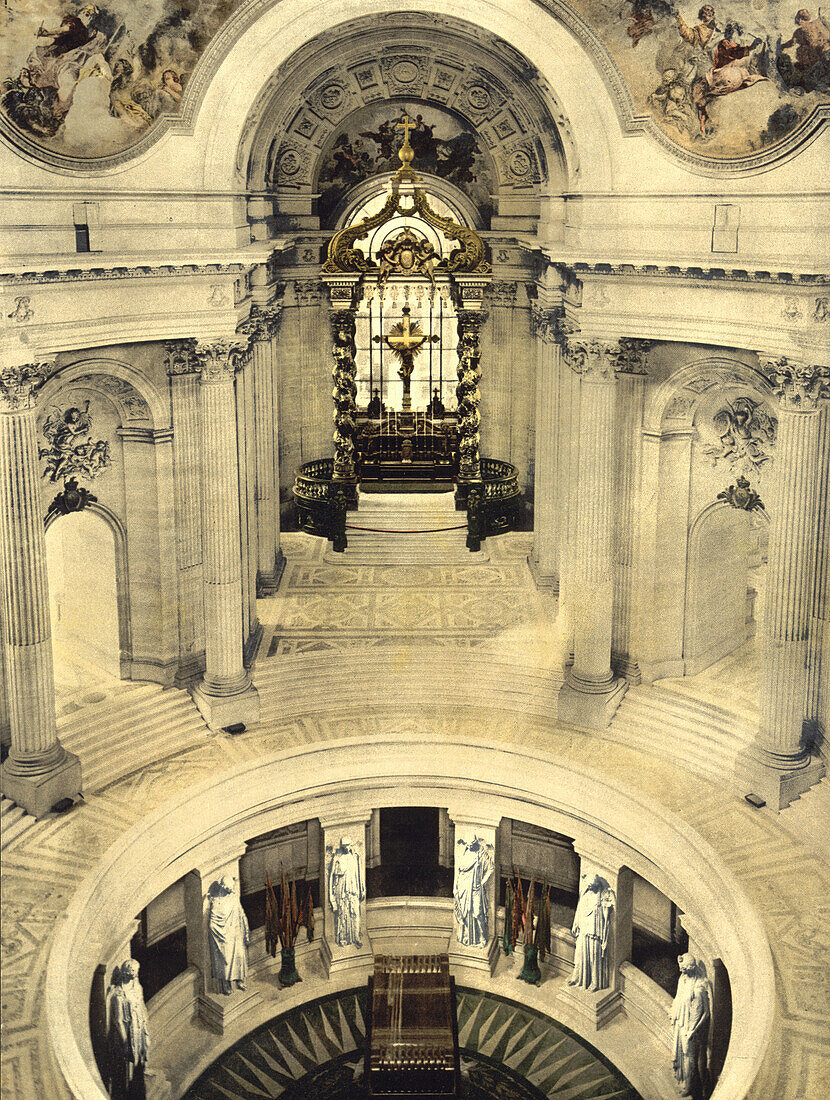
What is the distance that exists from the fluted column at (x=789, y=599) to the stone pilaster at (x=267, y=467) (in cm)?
1268

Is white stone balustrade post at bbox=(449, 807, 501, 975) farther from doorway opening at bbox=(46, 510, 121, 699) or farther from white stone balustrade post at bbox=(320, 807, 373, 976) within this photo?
doorway opening at bbox=(46, 510, 121, 699)

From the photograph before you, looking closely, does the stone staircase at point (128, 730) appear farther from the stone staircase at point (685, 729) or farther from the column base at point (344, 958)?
the stone staircase at point (685, 729)

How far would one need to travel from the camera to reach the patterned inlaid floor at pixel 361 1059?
20859 millimetres

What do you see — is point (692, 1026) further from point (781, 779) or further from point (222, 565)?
point (222, 565)

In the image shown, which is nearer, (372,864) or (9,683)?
(9,683)

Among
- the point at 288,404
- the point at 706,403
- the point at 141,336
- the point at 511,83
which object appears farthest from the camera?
the point at 288,404

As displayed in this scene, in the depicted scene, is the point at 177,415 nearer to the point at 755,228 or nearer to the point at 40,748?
the point at 40,748

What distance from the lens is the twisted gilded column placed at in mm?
32125

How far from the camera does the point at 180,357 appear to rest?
80.8 ft

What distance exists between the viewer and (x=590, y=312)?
23688mm

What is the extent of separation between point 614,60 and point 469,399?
11280mm

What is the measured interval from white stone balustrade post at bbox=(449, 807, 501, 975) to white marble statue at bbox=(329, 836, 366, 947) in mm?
1971

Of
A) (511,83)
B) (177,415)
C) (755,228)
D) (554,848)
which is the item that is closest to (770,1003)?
(554,848)

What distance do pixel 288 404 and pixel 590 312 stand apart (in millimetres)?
12214
